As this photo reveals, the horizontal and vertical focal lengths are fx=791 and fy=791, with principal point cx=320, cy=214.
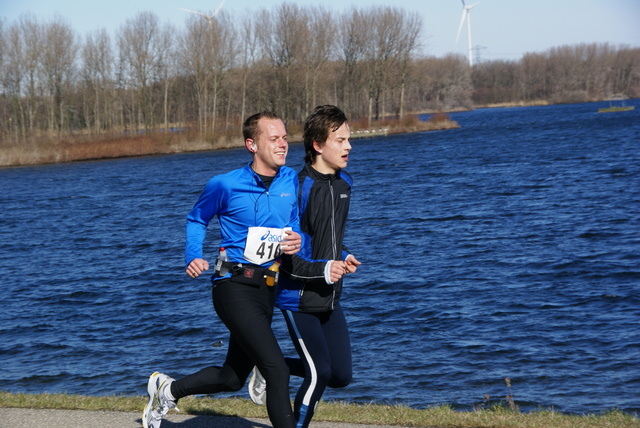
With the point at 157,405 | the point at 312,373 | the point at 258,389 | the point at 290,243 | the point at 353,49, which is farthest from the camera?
the point at 353,49

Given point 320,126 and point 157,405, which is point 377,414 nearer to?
point 157,405

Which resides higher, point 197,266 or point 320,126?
point 320,126

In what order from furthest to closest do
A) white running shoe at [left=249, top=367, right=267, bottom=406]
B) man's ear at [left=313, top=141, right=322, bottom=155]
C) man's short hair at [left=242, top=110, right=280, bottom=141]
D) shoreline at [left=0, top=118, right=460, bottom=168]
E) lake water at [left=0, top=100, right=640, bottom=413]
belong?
shoreline at [left=0, top=118, right=460, bottom=168]
lake water at [left=0, top=100, right=640, bottom=413]
white running shoe at [left=249, top=367, right=267, bottom=406]
man's ear at [left=313, top=141, right=322, bottom=155]
man's short hair at [left=242, top=110, right=280, bottom=141]

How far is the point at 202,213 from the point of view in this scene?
194 inches

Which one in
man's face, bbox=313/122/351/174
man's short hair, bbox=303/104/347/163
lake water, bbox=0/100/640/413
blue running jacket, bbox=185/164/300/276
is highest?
man's short hair, bbox=303/104/347/163

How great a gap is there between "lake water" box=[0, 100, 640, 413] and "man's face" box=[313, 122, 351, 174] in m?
5.15

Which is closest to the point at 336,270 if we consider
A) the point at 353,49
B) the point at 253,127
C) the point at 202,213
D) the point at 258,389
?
the point at 202,213

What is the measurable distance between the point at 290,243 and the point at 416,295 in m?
11.6

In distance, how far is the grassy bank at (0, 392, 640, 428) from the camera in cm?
562

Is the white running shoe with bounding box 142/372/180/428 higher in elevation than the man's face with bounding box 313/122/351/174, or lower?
lower

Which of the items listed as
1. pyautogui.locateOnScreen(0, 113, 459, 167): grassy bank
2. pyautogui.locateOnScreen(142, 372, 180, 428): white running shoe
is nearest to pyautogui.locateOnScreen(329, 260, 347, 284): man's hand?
pyautogui.locateOnScreen(142, 372, 180, 428): white running shoe

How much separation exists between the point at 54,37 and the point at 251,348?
8244 centimetres

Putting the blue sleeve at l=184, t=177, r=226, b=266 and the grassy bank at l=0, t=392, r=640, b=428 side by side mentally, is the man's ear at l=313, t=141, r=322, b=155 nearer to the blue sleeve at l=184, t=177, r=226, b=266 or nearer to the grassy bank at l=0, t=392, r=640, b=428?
the blue sleeve at l=184, t=177, r=226, b=266

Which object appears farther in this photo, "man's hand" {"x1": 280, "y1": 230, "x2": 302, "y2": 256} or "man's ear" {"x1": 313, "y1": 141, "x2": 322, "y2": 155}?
"man's ear" {"x1": 313, "y1": 141, "x2": 322, "y2": 155}
